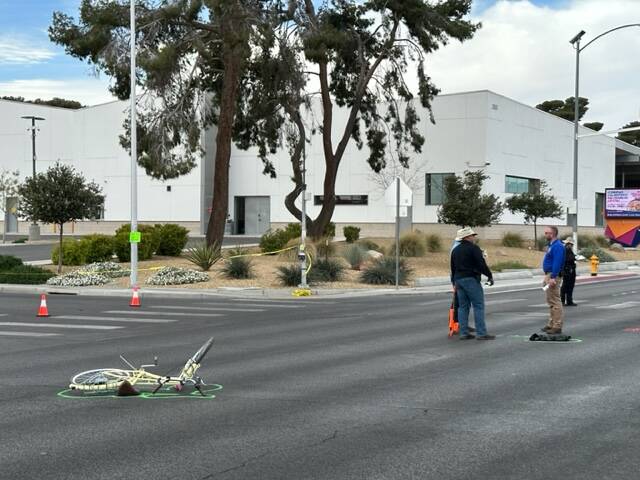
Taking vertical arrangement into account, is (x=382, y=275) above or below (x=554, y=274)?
below

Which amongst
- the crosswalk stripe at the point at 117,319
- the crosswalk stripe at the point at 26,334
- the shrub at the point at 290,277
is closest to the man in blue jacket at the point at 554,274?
the crosswalk stripe at the point at 117,319

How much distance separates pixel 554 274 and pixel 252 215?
171 feet

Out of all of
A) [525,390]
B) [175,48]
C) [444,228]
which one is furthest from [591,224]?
[525,390]

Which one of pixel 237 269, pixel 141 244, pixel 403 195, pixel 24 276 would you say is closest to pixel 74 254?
pixel 141 244

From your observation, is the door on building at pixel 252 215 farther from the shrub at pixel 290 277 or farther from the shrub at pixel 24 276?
the shrub at pixel 290 277

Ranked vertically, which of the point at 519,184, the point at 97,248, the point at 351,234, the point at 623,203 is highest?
the point at 519,184

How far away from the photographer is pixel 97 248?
31.7 m

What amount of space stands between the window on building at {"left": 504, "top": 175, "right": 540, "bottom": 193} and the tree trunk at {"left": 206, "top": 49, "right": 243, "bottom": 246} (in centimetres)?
2623

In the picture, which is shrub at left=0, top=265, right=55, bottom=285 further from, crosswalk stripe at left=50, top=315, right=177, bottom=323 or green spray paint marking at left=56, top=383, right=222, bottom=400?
green spray paint marking at left=56, top=383, right=222, bottom=400

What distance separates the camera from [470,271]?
1309cm

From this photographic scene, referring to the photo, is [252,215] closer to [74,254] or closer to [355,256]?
[74,254]

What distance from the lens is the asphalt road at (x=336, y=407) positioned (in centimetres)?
601

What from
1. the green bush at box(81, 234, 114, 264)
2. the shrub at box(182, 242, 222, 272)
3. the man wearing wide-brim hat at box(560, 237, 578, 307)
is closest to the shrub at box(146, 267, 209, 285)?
the shrub at box(182, 242, 222, 272)

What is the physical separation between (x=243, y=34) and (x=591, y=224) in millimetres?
46326
